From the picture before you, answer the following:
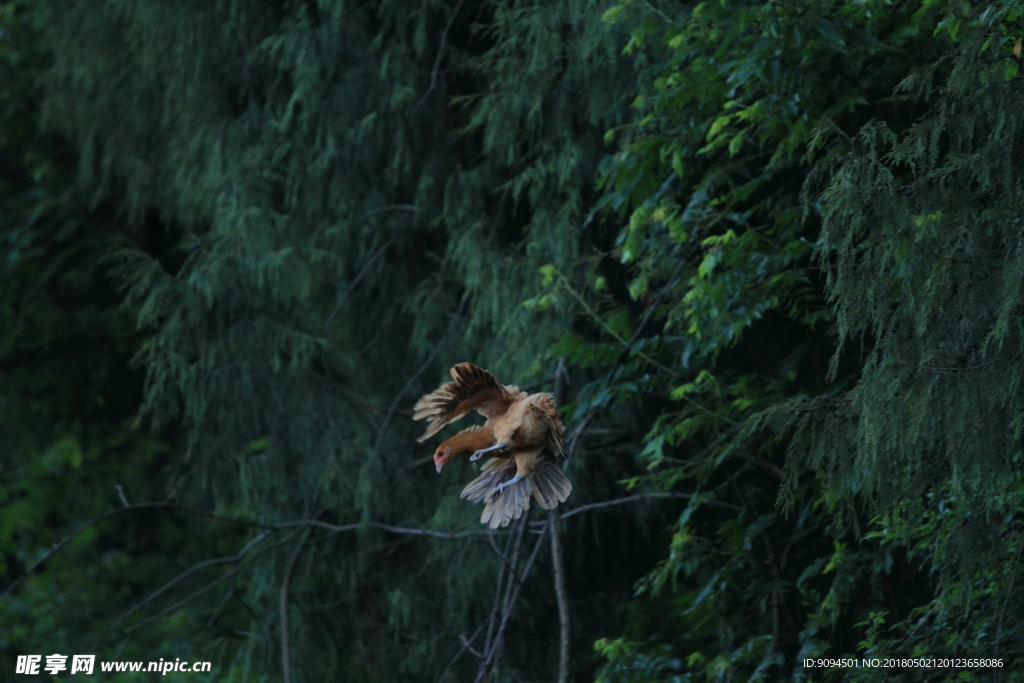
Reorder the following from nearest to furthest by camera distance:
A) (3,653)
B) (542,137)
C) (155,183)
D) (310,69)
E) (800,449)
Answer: (800,449) → (542,137) → (310,69) → (155,183) → (3,653)

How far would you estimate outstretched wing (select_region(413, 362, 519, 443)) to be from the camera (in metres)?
2.07

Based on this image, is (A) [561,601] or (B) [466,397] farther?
(A) [561,601]

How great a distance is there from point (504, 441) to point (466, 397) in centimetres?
19

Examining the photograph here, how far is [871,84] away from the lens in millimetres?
3580

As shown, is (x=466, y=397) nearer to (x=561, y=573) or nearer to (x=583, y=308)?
(x=561, y=573)

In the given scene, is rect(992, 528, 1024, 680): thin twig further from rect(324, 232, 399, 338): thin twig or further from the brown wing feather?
rect(324, 232, 399, 338): thin twig

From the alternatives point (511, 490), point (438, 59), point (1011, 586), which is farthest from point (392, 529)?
point (511, 490)

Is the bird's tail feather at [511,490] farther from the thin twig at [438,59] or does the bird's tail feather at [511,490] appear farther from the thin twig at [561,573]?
the thin twig at [438,59]

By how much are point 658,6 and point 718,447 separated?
1.66 metres

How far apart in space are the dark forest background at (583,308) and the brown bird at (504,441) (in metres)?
Result: 1.10

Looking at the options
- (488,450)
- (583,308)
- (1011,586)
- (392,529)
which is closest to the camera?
(488,450)

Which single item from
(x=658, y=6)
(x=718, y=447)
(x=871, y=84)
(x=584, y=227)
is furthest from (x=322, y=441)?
(x=871, y=84)

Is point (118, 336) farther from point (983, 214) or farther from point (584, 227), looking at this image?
point (983, 214)

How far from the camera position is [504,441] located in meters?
1.95
